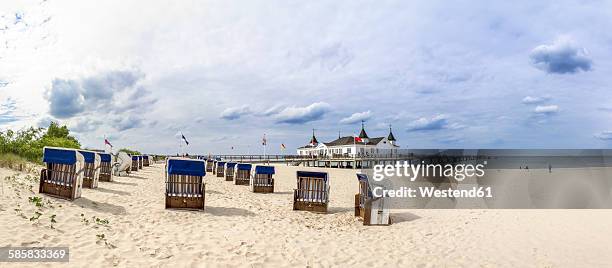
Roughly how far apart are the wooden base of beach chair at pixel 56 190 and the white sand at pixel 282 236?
1.05 ft

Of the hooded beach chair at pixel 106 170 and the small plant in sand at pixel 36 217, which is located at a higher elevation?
the hooded beach chair at pixel 106 170

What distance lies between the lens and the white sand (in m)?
6.84

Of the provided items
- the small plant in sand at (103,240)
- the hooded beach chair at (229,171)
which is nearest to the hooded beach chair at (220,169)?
the hooded beach chair at (229,171)

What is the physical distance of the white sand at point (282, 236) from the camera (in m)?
6.84

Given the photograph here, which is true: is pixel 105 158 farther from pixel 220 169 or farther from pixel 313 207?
pixel 313 207

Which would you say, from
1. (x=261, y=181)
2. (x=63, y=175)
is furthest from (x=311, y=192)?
(x=63, y=175)

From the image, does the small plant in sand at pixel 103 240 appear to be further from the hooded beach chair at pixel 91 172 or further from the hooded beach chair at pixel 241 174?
the hooded beach chair at pixel 241 174

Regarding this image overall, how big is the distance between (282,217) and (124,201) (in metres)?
5.17

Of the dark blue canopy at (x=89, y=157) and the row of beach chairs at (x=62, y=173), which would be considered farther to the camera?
the dark blue canopy at (x=89, y=157)

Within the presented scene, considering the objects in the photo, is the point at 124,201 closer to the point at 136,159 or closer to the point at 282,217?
the point at 282,217

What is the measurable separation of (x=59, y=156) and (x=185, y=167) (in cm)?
348

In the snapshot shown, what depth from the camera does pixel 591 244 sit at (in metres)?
8.96

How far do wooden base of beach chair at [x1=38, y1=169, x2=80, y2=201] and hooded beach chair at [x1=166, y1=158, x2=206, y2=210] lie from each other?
252 cm

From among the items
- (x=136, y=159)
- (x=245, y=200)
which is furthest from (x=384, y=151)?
(x=245, y=200)
